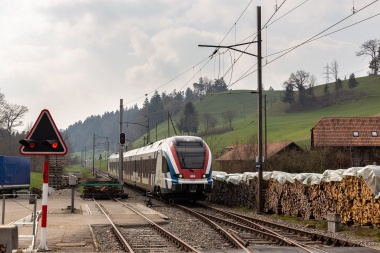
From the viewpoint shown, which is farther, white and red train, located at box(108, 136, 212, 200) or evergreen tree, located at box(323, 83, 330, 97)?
evergreen tree, located at box(323, 83, 330, 97)

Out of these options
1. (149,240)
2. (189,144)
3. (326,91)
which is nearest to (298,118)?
(326,91)

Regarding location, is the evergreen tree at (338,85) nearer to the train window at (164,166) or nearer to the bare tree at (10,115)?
the bare tree at (10,115)

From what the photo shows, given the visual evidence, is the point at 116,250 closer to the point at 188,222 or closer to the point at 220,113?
the point at 188,222

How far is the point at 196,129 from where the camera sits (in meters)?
151

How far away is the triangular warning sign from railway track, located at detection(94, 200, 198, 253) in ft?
9.72

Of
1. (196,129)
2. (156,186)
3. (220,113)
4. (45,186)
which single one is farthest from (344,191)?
(220,113)

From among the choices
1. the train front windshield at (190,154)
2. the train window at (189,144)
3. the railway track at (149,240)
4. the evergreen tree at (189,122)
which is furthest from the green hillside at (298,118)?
the railway track at (149,240)

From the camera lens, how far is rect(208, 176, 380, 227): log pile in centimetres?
1686

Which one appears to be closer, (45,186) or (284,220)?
(45,186)

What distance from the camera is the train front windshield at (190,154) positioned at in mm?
26297

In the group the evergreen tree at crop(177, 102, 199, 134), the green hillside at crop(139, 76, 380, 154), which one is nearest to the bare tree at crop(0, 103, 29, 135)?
the green hillside at crop(139, 76, 380, 154)

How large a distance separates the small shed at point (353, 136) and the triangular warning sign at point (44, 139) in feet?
202

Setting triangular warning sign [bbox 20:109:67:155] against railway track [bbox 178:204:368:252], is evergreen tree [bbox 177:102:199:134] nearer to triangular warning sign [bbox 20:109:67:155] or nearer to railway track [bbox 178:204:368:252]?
railway track [bbox 178:204:368:252]

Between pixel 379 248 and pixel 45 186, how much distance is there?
25.9 feet
